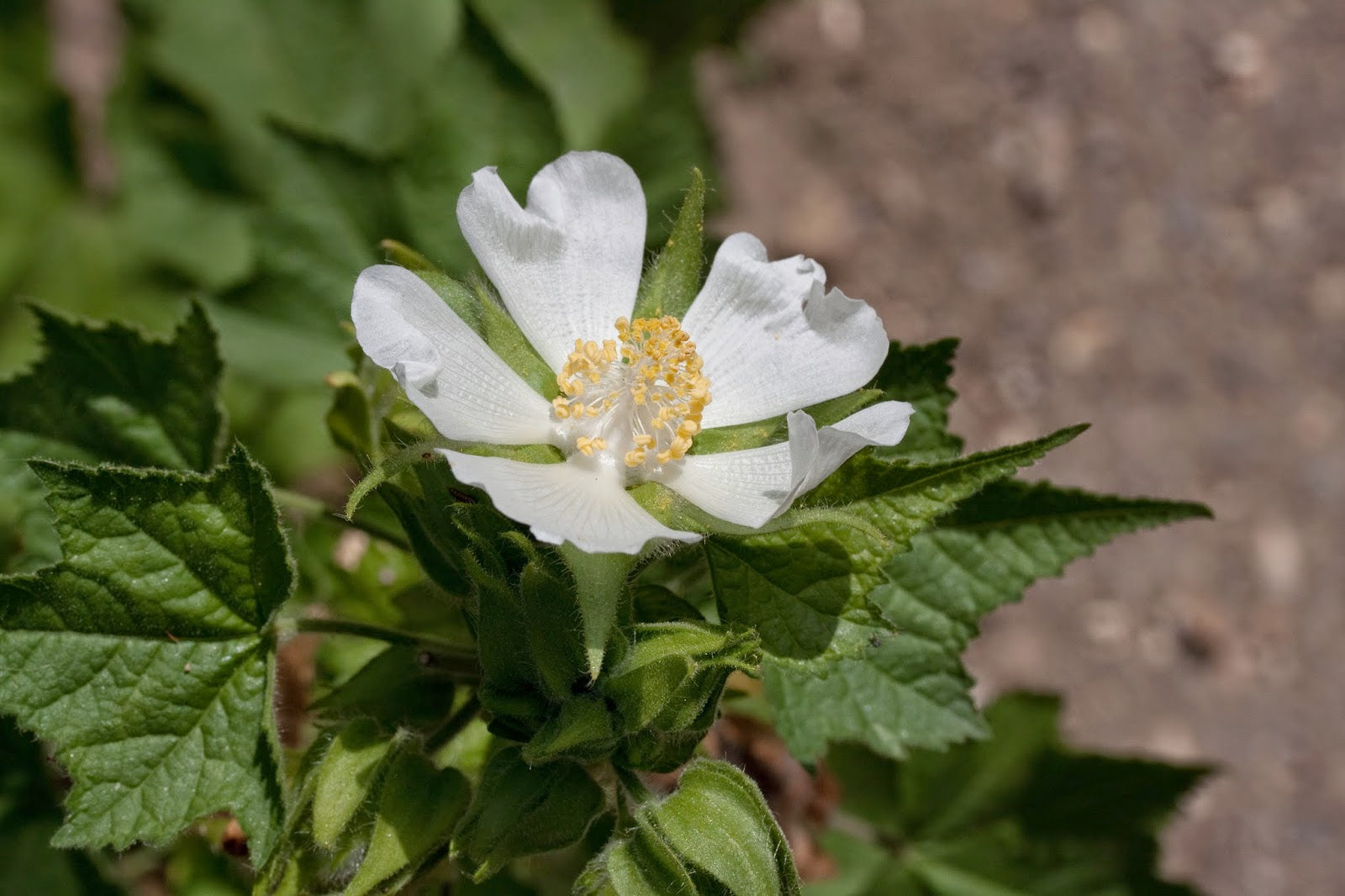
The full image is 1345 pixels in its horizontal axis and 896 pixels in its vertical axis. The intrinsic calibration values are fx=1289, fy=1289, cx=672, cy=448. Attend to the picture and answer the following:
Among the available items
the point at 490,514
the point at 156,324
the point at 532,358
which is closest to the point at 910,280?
the point at 156,324

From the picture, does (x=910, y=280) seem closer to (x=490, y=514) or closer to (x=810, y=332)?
(x=810, y=332)

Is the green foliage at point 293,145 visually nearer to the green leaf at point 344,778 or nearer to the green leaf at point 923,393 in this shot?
the green leaf at point 923,393

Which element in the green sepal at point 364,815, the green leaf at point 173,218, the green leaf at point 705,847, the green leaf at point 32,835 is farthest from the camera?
the green leaf at point 173,218

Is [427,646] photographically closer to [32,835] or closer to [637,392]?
[637,392]

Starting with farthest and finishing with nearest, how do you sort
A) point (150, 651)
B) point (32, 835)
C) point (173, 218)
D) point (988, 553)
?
point (173, 218) → point (32, 835) → point (988, 553) → point (150, 651)

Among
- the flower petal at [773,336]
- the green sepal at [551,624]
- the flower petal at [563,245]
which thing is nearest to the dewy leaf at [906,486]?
the flower petal at [773,336]

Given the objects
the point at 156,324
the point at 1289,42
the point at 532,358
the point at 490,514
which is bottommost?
the point at 490,514

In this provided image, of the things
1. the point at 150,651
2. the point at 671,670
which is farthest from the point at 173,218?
the point at 671,670
